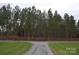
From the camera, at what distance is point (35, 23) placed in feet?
113

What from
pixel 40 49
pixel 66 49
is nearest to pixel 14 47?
pixel 40 49

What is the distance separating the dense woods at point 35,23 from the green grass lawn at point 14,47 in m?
0.12

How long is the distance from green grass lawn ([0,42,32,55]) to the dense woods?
12 cm

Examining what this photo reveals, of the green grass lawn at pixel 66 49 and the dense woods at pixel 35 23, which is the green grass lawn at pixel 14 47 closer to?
the dense woods at pixel 35 23

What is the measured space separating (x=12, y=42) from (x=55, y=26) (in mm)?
574

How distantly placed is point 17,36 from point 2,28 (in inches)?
8.7

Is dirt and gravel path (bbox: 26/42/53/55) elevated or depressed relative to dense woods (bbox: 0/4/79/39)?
depressed

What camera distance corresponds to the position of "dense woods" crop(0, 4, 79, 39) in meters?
34.5

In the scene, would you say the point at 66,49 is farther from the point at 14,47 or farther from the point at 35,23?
the point at 14,47

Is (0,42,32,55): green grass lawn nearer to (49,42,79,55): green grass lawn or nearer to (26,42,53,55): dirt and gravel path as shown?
→ (26,42,53,55): dirt and gravel path

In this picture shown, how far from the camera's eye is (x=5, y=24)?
113 ft

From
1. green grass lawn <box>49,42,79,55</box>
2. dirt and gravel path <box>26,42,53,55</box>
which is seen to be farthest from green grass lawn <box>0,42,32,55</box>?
green grass lawn <box>49,42,79,55</box>

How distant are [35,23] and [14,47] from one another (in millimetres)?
402

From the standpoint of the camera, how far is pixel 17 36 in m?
34.5
